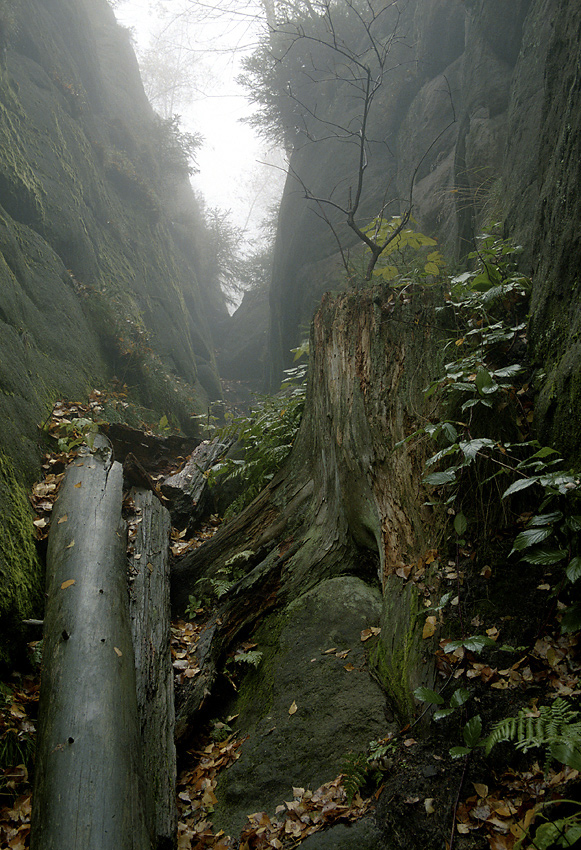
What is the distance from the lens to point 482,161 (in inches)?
277

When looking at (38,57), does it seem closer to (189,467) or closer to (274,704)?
(189,467)

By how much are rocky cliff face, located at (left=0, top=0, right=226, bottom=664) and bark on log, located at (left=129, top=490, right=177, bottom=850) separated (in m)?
0.78

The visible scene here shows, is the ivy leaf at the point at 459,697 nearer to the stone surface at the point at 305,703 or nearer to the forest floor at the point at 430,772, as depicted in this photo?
the forest floor at the point at 430,772

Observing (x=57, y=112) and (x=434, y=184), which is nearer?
(x=434, y=184)

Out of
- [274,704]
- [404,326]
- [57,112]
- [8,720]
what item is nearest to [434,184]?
[404,326]

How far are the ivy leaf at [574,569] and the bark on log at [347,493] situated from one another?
0.92 m

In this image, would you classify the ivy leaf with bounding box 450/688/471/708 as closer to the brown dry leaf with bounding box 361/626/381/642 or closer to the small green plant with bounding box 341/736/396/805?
the small green plant with bounding box 341/736/396/805

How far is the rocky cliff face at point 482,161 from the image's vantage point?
2945mm

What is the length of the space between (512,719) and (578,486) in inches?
37.0

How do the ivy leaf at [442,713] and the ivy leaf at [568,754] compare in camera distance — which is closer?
the ivy leaf at [568,754]

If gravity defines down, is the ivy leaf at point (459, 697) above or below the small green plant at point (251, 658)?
above

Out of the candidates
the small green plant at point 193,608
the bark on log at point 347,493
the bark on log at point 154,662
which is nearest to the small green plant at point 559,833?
the bark on log at point 347,493

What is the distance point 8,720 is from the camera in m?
2.53

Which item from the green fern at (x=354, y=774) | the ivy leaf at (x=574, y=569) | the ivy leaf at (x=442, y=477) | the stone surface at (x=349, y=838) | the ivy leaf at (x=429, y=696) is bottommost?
the stone surface at (x=349, y=838)
